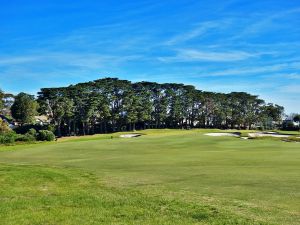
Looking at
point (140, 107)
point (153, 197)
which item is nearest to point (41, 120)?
point (140, 107)

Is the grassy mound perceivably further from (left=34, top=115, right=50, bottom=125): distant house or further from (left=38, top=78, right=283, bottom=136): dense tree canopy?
(left=34, top=115, right=50, bottom=125): distant house

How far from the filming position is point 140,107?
423ft

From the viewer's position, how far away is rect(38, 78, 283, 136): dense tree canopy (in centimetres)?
11912

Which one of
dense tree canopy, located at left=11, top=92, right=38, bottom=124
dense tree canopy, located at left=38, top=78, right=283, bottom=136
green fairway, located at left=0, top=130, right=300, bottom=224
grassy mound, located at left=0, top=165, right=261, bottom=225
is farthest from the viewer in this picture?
dense tree canopy, located at left=38, top=78, right=283, bottom=136

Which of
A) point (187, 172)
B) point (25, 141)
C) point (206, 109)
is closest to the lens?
point (187, 172)

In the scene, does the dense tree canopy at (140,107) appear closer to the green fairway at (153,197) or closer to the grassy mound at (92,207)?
the green fairway at (153,197)

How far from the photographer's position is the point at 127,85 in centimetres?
13088

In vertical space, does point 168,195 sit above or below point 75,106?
below

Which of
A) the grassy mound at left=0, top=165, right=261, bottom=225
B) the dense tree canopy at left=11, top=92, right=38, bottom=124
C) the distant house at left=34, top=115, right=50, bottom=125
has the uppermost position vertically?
the dense tree canopy at left=11, top=92, right=38, bottom=124

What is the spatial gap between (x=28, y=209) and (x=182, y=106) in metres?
133

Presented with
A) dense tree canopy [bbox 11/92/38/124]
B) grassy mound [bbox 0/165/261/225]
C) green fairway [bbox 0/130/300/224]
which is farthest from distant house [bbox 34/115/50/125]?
grassy mound [bbox 0/165/261/225]

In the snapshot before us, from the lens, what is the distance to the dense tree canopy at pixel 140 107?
11912 cm

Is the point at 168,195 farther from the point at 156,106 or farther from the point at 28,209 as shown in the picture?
the point at 156,106

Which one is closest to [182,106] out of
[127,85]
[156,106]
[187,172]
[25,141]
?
[156,106]
